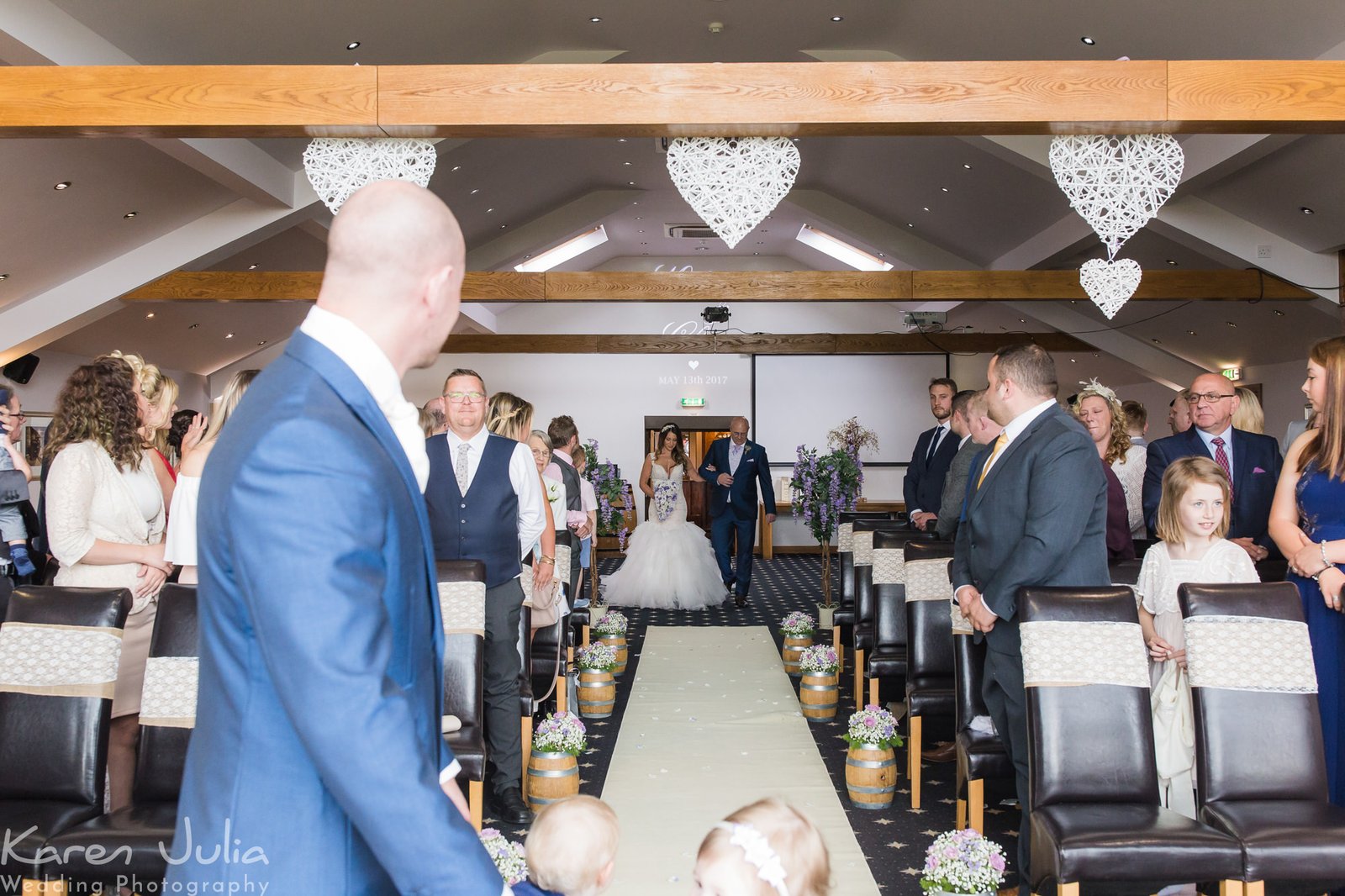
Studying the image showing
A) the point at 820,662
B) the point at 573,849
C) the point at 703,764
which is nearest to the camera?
the point at 573,849

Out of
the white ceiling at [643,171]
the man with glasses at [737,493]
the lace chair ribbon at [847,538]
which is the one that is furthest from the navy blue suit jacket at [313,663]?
the man with glasses at [737,493]

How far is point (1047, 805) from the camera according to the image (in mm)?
2672

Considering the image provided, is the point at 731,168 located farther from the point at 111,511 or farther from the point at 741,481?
the point at 741,481

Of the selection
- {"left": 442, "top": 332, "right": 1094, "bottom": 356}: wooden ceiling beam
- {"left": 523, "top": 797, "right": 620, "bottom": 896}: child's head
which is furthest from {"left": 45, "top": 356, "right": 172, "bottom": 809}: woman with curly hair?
{"left": 442, "top": 332, "right": 1094, "bottom": 356}: wooden ceiling beam

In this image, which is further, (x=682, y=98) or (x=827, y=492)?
(x=827, y=492)

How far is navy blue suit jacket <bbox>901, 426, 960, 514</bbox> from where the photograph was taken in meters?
6.95

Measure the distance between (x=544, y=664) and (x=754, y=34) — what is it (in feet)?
17.7

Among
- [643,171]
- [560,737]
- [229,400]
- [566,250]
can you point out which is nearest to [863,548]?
[560,737]

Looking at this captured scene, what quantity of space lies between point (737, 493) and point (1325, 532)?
6705 mm

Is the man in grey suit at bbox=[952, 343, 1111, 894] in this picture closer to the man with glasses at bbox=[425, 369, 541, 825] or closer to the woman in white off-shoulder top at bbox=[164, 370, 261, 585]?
the man with glasses at bbox=[425, 369, 541, 825]

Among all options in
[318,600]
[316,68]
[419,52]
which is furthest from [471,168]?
[318,600]

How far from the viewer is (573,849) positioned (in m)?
1.96

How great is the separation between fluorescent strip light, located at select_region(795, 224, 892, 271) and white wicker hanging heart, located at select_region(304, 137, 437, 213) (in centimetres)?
980

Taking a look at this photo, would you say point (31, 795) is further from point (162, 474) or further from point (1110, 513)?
point (1110, 513)
